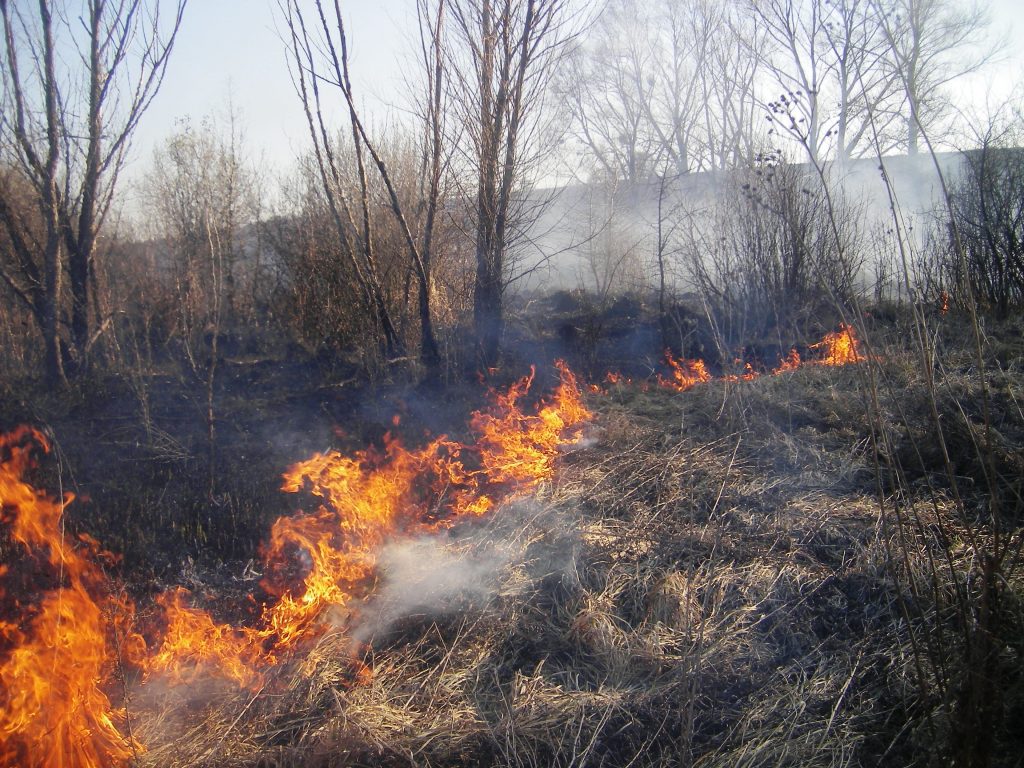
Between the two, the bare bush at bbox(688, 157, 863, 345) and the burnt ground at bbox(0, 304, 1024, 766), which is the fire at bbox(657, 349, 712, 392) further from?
the burnt ground at bbox(0, 304, 1024, 766)

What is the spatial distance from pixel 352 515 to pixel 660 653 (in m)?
2.24

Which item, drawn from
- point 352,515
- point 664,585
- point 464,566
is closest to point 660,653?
point 664,585

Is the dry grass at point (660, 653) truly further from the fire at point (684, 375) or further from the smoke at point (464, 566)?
the fire at point (684, 375)

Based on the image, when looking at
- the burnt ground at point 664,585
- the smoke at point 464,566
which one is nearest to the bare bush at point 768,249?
the burnt ground at point 664,585

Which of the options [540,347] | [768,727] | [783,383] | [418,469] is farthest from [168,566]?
[540,347]

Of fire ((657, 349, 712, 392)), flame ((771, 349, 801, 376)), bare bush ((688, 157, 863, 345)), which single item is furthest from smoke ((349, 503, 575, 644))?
bare bush ((688, 157, 863, 345))

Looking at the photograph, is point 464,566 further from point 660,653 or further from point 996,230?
point 996,230

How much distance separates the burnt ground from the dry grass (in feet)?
0.04

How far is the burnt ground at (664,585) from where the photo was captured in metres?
2.43

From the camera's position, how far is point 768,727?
A: 8.38ft

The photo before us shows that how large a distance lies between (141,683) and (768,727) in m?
2.77

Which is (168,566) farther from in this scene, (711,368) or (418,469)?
(711,368)

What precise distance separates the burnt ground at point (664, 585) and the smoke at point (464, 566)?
0.02m

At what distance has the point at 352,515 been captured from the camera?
4.38m
